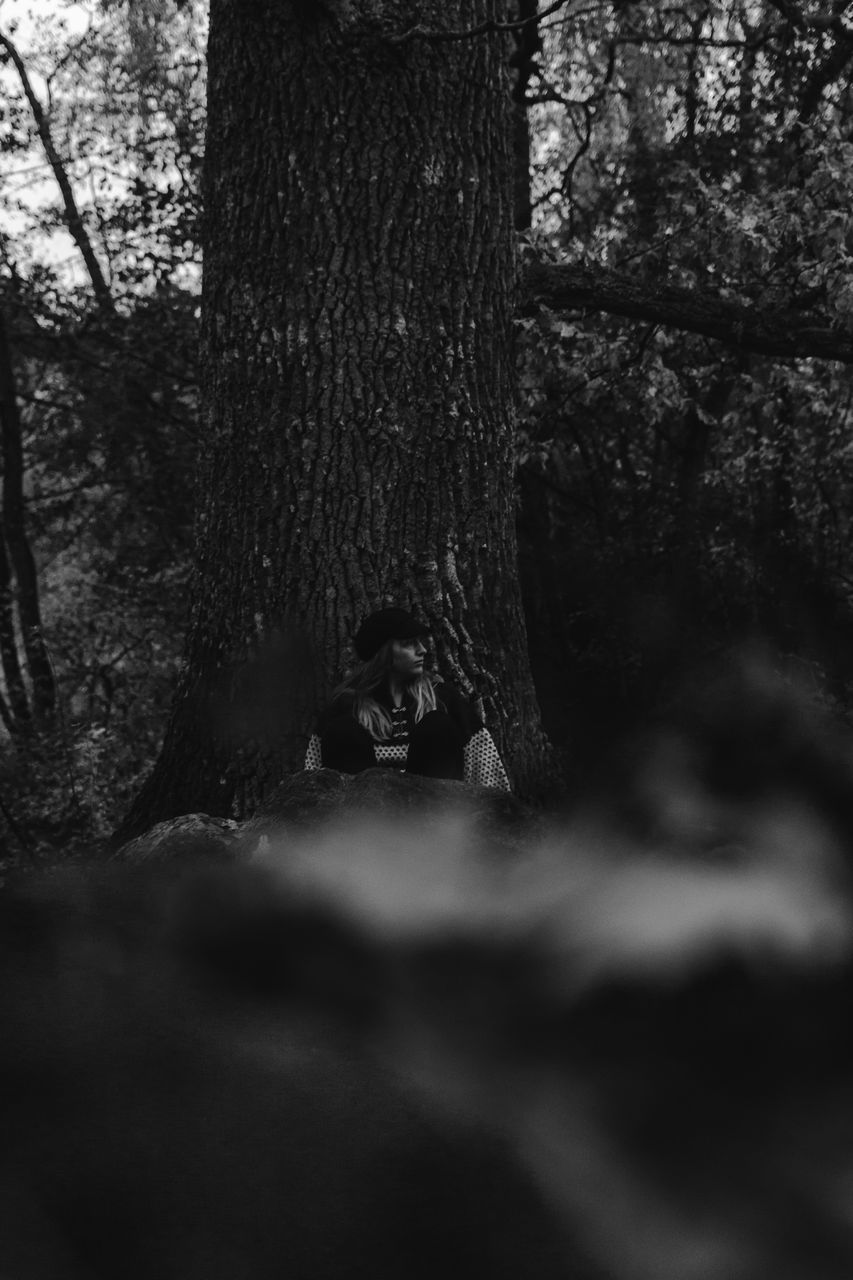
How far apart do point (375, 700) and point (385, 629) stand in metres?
0.28

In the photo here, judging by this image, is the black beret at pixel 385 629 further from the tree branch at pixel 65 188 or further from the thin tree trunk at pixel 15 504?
the thin tree trunk at pixel 15 504

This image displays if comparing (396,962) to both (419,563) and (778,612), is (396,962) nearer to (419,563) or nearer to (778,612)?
(419,563)

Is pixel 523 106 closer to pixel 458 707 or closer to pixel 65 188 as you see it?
pixel 65 188

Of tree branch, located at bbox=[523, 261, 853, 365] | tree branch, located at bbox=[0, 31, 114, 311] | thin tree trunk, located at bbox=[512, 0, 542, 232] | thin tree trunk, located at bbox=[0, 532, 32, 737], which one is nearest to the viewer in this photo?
tree branch, located at bbox=[523, 261, 853, 365]

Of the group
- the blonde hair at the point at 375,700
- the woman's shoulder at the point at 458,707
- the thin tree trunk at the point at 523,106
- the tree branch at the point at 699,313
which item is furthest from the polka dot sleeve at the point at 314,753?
the thin tree trunk at the point at 523,106

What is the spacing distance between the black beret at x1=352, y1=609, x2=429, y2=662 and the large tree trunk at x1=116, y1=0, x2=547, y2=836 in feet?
0.94

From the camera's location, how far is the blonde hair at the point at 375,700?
4.87 meters

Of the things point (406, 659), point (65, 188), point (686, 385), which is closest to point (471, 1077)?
point (406, 659)

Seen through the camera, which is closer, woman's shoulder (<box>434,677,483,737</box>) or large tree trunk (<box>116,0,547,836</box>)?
woman's shoulder (<box>434,677,483,737</box>)

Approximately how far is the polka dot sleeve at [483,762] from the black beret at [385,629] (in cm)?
49

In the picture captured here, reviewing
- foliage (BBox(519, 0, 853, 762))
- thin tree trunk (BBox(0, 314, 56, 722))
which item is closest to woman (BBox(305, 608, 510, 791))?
foliage (BBox(519, 0, 853, 762))

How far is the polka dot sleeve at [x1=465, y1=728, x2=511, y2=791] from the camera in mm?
4965

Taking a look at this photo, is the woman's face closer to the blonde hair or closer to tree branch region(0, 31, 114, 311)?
the blonde hair

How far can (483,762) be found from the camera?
5.01m
